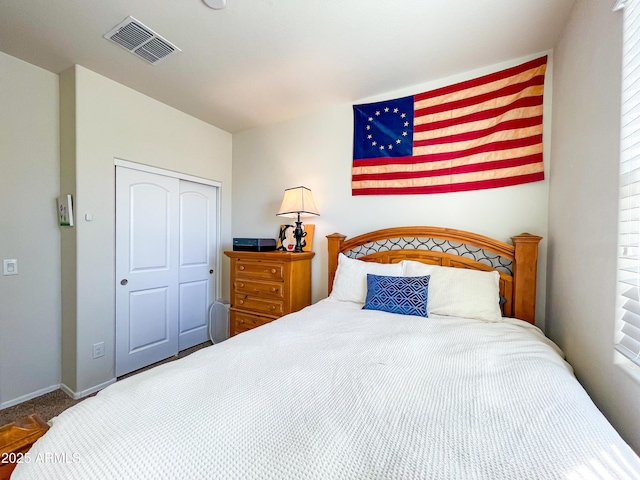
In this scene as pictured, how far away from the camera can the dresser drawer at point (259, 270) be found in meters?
2.39

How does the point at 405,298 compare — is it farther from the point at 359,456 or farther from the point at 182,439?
the point at 182,439

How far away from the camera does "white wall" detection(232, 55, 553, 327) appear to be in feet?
6.36

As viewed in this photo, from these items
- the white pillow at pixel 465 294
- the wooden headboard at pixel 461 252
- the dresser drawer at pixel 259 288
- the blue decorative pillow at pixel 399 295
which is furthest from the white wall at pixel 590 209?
the dresser drawer at pixel 259 288

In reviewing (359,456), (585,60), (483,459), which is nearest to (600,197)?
(585,60)

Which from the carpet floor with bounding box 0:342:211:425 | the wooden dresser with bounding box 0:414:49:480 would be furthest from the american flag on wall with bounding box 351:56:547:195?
the carpet floor with bounding box 0:342:211:425

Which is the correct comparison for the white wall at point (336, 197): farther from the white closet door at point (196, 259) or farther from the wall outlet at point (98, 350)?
the wall outlet at point (98, 350)

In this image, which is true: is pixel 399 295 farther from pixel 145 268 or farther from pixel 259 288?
pixel 145 268

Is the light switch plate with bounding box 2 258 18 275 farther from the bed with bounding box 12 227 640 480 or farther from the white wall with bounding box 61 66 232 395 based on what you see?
the bed with bounding box 12 227 640 480

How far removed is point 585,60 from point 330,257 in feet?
6.59

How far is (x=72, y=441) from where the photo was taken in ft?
2.11

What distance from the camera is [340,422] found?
28.2 inches

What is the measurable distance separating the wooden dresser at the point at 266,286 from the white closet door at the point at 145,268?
2.34 ft

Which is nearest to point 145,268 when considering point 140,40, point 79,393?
point 79,393

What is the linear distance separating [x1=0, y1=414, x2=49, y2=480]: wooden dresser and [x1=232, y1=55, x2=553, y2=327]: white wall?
2.11m
